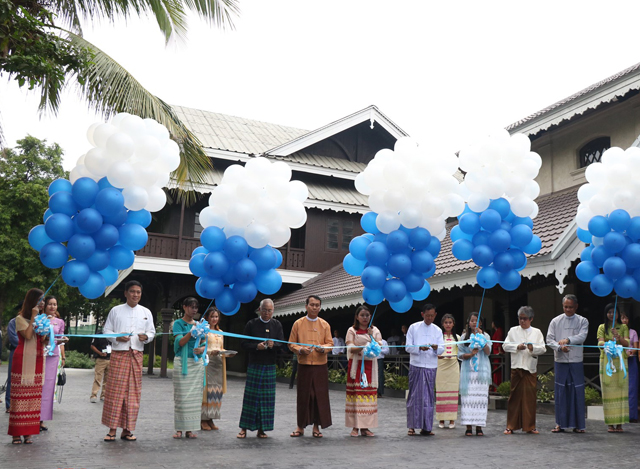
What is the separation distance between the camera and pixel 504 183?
297 inches

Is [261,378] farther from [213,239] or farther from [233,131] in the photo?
[233,131]

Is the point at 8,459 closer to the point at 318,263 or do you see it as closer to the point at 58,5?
the point at 58,5

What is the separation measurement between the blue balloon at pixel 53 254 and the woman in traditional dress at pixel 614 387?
22.2ft

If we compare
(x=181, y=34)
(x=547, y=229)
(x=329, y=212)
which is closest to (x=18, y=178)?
(x=329, y=212)

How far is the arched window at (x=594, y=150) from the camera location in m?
13.8

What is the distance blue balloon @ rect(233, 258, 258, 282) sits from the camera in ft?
22.3

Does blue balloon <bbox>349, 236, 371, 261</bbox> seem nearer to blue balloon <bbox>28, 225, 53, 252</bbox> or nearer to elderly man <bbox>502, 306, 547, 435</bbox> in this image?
elderly man <bbox>502, 306, 547, 435</bbox>

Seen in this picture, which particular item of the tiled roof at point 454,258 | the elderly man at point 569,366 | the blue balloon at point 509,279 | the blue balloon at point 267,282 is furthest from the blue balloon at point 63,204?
the tiled roof at point 454,258

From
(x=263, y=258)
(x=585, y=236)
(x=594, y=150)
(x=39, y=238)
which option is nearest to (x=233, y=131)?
(x=594, y=150)

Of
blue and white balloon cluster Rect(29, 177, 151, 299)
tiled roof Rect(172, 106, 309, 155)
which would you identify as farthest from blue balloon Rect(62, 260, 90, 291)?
tiled roof Rect(172, 106, 309, 155)

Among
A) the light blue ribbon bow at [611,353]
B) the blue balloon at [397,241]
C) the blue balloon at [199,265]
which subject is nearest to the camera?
the blue balloon at [199,265]

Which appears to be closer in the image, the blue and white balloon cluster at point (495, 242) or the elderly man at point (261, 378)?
the elderly man at point (261, 378)

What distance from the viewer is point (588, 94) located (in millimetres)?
13289

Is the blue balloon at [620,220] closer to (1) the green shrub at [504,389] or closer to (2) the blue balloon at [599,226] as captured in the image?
(2) the blue balloon at [599,226]
